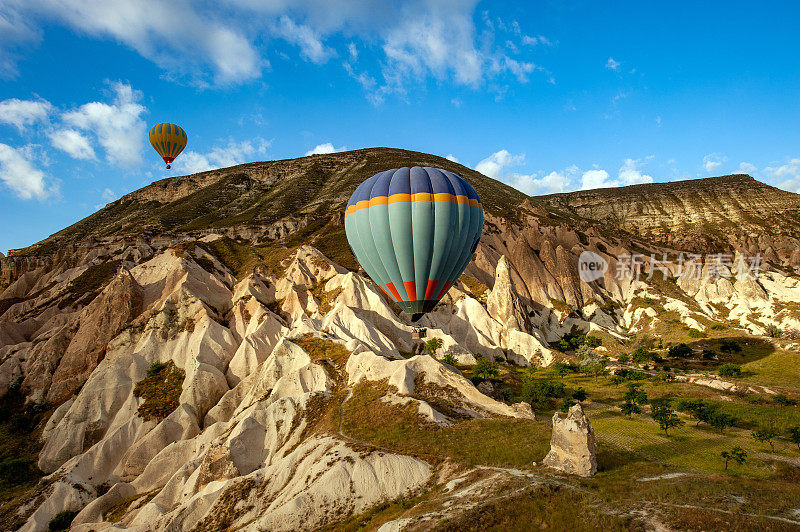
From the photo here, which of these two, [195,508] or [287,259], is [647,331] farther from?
[195,508]

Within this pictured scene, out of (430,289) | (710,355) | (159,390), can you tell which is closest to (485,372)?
(430,289)

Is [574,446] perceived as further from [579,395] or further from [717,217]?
[717,217]

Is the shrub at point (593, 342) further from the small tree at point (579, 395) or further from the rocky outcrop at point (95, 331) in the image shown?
the rocky outcrop at point (95, 331)

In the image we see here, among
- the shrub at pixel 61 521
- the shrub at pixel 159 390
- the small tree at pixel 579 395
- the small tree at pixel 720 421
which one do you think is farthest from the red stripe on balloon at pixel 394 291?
the shrub at pixel 61 521

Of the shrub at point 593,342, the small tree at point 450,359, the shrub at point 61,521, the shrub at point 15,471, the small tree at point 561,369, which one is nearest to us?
the shrub at point 61,521

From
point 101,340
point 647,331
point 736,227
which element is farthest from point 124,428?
point 736,227

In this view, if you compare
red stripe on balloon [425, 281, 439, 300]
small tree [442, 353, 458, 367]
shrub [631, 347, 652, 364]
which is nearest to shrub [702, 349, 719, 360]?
shrub [631, 347, 652, 364]
